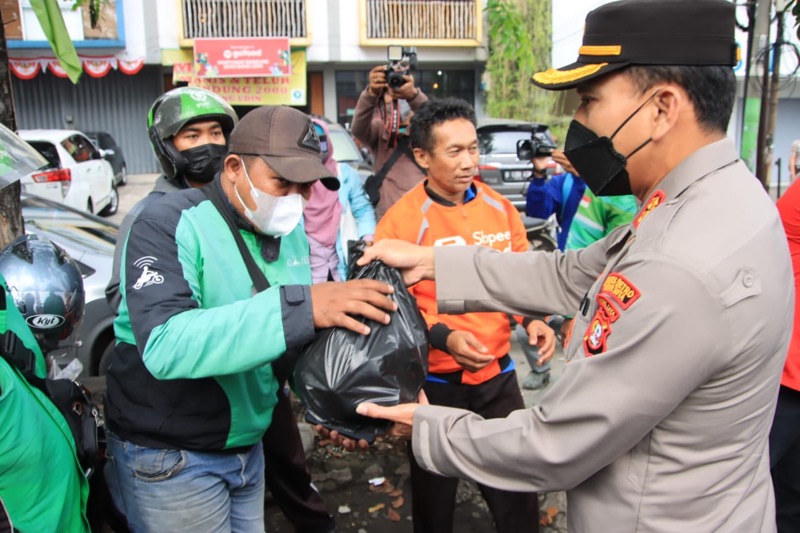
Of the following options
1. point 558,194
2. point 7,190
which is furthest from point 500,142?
point 7,190

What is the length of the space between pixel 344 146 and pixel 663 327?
9728 millimetres

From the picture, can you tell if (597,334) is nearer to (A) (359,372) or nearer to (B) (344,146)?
(A) (359,372)

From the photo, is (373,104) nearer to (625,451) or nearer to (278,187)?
(278,187)

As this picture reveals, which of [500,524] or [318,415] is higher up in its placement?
[318,415]

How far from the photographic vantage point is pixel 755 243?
4.10 feet

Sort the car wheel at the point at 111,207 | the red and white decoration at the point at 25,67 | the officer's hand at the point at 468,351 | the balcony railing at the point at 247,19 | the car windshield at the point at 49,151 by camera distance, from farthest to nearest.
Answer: the balcony railing at the point at 247,19, the red and white decoration at the point at 25,67, the car wheel at the point at 111,207, the car windshield at the point at 49,151, the officer's hand at the point at 468,351

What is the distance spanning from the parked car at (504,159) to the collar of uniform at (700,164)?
924cm

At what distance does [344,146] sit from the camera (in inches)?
417

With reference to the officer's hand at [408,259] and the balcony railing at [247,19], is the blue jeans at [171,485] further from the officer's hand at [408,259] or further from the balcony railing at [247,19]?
the balcony railing at [247,19]

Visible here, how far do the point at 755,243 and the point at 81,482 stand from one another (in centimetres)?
175

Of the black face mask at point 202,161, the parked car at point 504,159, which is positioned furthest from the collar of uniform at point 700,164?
the parked car at point 504,159

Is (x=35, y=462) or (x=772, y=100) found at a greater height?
(x=772, y=100)

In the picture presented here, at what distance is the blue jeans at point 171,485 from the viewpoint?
1.91m

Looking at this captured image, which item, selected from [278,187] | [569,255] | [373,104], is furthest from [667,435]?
[373,104]
